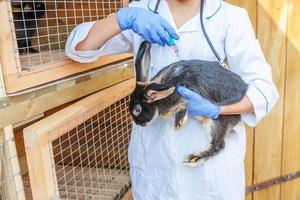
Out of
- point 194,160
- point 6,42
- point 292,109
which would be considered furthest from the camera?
point 292,109

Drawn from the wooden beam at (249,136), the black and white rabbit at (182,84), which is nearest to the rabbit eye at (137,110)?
the black and white rabbit at (182,84)

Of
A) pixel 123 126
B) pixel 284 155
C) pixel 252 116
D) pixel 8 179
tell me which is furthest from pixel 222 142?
pixel 284 155

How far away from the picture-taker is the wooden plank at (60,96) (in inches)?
33.4

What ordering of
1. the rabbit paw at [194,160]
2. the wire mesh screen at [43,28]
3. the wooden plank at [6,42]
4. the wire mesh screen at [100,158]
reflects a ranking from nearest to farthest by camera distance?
the wooden plank at [6,42]
the rabbit paw at [194,160]
the wire mesh screen at [43,28]
the wire mesh screen at [100,158]

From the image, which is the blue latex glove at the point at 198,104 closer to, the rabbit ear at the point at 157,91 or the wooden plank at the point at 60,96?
the rabbit ear at the point at 157,91

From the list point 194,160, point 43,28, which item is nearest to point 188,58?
point 194,160

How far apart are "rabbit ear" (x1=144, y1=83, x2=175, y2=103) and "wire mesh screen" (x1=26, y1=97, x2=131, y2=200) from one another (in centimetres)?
59

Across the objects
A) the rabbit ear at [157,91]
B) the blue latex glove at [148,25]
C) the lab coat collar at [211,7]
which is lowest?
the rabbit ear at [157,91]

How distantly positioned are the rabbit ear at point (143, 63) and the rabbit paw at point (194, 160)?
0.23 meters

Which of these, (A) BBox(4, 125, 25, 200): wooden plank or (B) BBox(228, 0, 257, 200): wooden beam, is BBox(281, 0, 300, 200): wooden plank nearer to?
(B) BBox(228, 0, 257, 200): wooden beam

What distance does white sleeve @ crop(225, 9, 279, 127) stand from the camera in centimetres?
90

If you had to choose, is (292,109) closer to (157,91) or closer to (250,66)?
(250,66)

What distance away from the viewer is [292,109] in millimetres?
1558

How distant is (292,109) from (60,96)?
989 millimetres
